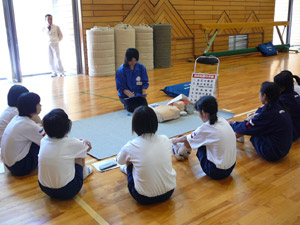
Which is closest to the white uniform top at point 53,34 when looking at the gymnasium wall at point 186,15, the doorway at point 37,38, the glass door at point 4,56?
the doorway at point 37,38

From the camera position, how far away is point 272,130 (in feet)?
8.66

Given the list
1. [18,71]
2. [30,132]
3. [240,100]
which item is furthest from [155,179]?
[18,71]

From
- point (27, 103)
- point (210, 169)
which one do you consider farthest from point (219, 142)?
point (27, 103)

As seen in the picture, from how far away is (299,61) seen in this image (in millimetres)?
8969

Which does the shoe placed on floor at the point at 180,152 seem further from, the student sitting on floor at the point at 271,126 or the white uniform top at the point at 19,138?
the white uniform top at the point at 19,138

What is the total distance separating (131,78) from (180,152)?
1844 millimetres

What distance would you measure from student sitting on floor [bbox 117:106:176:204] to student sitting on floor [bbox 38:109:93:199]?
0.33 m

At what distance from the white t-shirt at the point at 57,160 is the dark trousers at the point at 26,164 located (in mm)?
442

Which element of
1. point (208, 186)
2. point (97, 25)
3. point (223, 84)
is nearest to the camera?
point (208, 186)

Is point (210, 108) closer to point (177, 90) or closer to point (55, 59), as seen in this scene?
point (177, 90)

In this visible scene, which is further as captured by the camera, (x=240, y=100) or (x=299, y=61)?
(x=299, y=61)

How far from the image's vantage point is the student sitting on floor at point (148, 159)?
1998mm

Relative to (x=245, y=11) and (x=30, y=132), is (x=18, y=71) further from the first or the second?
(x=245, y=11)

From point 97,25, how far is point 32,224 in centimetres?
621
